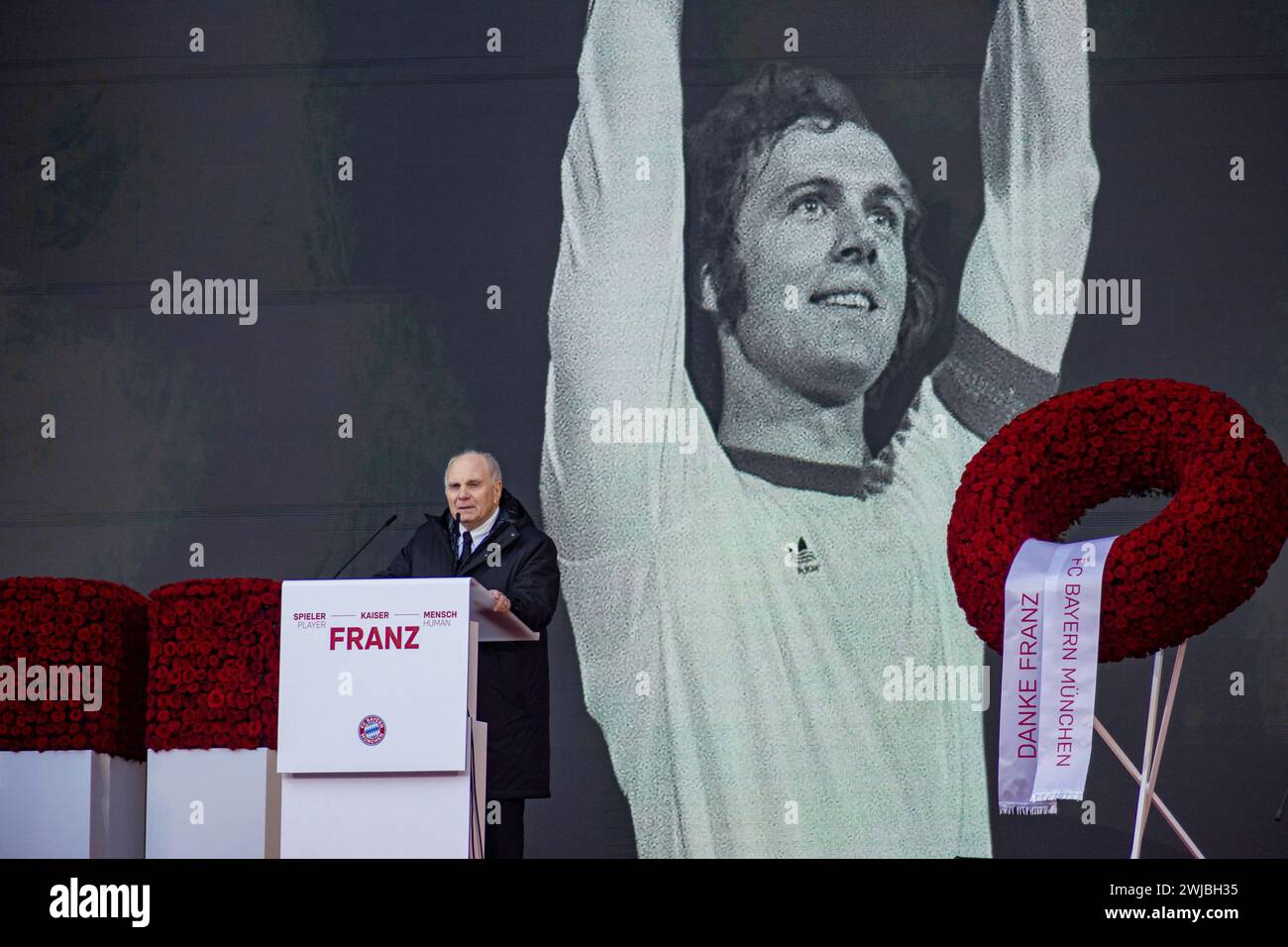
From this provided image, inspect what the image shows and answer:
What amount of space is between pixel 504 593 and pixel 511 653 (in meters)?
0.23

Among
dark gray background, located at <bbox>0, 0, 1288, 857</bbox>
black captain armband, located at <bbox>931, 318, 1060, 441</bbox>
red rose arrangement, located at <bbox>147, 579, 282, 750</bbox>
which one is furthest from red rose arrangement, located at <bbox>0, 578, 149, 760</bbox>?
black captain armband, located at <bbox>931, 318, 1060, 441</bbox>

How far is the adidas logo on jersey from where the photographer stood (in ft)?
22.1

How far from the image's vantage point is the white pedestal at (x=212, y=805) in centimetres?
486

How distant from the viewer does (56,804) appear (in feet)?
16.1

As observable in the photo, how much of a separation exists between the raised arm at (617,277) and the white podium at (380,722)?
238 cm

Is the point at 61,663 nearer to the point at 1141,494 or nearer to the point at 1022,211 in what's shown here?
the point at 1141,494

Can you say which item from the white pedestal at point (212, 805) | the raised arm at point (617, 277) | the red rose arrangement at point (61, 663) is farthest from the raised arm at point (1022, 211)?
the red rose arrangement at point (61, 663)

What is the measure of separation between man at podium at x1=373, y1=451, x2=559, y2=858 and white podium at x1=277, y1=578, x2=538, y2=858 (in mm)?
708

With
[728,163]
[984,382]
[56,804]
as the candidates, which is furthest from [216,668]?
[984,382]

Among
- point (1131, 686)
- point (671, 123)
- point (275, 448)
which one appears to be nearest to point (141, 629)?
point (275, 448)

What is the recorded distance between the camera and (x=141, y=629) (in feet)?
17.1

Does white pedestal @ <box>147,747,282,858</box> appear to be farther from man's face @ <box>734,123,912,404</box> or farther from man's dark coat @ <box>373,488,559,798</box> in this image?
man's face @ <box>734,123,912,404</box>

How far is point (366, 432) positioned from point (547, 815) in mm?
1540

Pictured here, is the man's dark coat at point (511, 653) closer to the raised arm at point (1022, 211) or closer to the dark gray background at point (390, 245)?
the dark gray background at point (390, 245)
